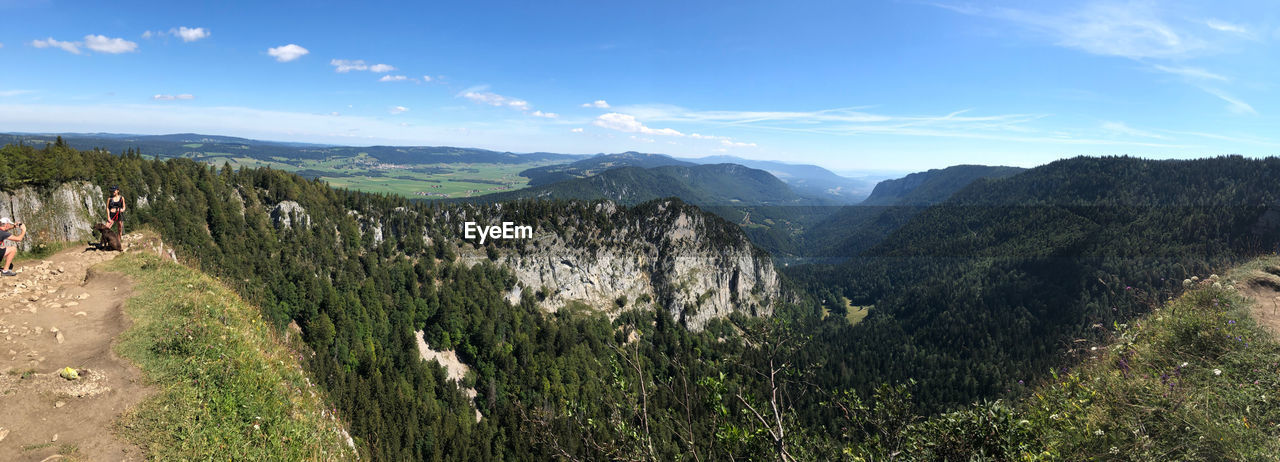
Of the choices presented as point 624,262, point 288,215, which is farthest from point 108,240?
point 624,262

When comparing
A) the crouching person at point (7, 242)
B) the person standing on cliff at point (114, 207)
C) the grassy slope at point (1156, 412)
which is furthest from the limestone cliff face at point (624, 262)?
the grassy slope at point (1156, 412)

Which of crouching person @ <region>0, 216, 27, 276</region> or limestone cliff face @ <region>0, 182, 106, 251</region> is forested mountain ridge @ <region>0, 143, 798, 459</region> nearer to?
limestone cliff face @ <region>0, 182, 106, 251</region>

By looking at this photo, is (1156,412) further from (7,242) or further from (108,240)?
(108,240)

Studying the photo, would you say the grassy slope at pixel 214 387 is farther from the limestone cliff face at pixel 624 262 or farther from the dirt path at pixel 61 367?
the limestone cliff face at pixel 624 262

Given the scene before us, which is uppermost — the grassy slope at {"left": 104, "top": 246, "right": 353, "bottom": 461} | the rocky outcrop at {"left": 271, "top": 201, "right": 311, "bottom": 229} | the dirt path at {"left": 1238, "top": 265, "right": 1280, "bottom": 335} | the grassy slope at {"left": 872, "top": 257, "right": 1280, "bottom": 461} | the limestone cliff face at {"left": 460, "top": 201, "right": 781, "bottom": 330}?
the dirt path at {"left": 1238, "top": 265, "right": 1280, "bottom": 335}

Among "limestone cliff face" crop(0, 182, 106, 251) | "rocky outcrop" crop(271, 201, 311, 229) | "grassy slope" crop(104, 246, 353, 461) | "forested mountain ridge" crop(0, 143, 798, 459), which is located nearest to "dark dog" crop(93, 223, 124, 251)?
"limestone cliff face" crop(0, 182, 106, 251)

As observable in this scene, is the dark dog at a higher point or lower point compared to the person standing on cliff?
lower

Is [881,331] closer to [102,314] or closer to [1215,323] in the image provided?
[1215,323]
